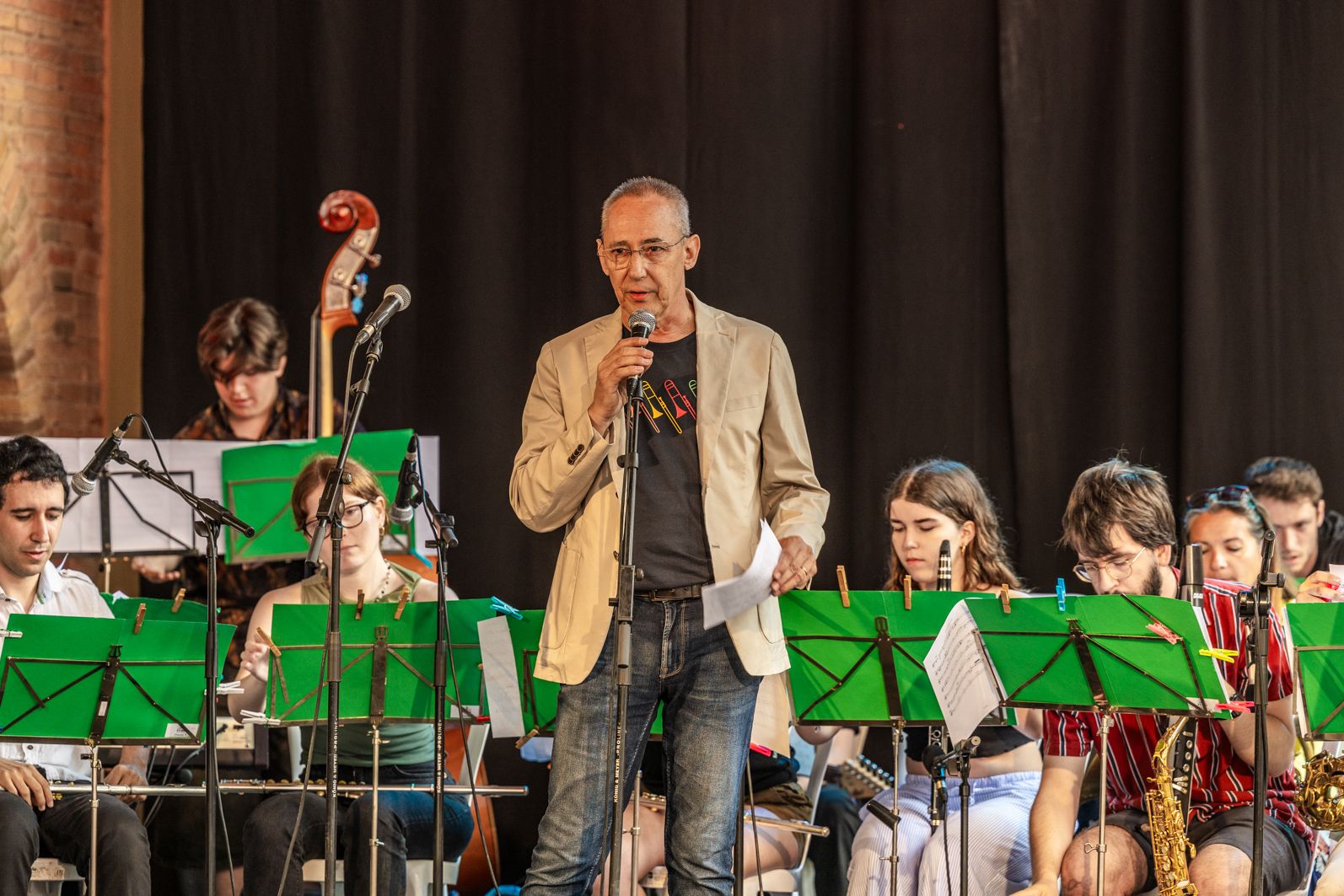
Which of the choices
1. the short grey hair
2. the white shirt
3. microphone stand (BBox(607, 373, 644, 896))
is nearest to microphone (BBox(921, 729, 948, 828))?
microphone stand (BBox(607, 373, 644, 896))

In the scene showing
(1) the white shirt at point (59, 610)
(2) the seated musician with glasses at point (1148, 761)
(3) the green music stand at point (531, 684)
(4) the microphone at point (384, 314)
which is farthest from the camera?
(1) the white shirt at point (59, 610)

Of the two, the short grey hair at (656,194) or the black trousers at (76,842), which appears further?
the black trousers at (76,842)

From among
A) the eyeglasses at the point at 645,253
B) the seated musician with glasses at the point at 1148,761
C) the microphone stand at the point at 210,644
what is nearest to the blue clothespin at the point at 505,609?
the microphone stand at the point at 210,644

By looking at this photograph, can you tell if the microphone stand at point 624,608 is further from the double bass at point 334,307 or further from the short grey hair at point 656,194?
the double bass at point 334,307

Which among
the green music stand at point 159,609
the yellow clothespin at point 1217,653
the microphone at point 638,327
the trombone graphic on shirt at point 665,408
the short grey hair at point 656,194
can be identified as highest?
the short grey hair at point 656,194

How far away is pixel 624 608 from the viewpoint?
2.55m

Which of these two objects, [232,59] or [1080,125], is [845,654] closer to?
[1080,125]

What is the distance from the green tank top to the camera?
3.82 meters

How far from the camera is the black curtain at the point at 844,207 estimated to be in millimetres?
4652

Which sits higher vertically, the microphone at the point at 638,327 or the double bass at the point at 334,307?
the double bass at the point at 334,307

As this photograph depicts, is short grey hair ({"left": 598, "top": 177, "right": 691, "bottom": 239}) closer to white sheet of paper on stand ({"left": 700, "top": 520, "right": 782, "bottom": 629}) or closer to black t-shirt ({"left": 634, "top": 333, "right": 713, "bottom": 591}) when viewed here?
black t-shirt ({"left": 634, "top": 333, "right": 713, "bottom": 591})

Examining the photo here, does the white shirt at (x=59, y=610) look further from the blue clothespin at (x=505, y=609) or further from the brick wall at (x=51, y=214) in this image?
the brick wall at (x=51, y=214)

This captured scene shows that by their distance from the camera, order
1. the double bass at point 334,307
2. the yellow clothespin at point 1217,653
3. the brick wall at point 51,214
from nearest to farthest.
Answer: the yellow clothespin at point 1217,653
the double bass at point 334,307
the brick wall at point 51,214

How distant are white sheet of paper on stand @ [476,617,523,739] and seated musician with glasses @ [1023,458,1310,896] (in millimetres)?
1136
